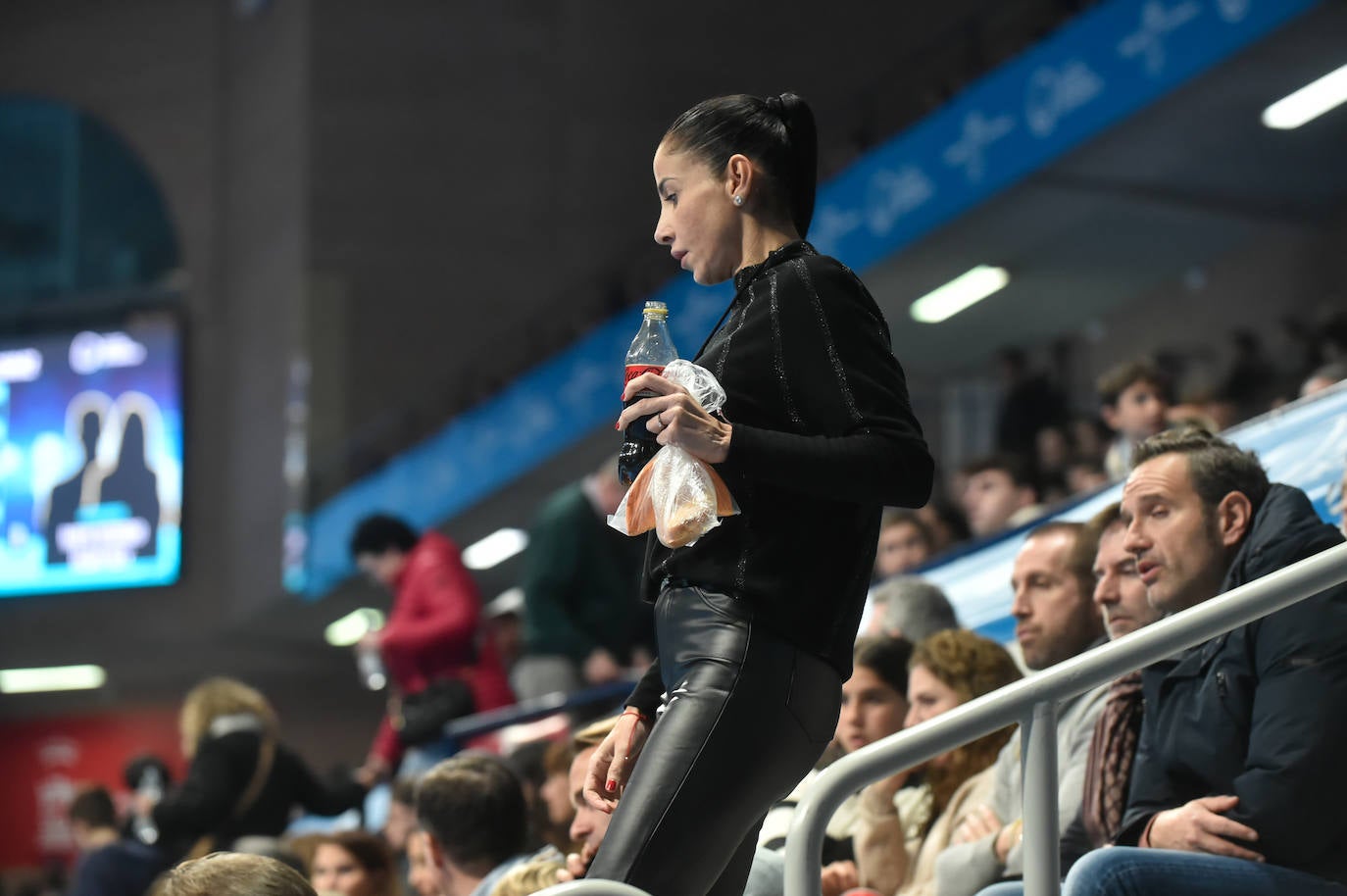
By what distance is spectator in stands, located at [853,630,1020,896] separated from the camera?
3758 mm

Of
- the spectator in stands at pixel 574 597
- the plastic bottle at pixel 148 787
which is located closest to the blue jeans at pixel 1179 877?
the spectator in stands at pixel 574 597

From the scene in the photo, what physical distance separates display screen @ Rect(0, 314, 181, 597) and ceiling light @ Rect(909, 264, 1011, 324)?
8655 millimetres

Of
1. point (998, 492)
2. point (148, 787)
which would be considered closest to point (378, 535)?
point (148, 787)

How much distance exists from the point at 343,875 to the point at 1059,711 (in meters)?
2.41

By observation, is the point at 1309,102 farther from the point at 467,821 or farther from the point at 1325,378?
the point at 467,821

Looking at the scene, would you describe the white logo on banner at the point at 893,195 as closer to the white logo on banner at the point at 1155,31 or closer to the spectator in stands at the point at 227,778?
the white logo on banner at the point at 1155,31

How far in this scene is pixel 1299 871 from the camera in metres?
2.77

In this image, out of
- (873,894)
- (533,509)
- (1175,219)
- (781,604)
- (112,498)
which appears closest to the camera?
(781,604)

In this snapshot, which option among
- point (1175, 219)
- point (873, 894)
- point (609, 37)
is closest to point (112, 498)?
point (609, 37)

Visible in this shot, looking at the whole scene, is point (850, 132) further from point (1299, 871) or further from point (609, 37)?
point (1299, 871)

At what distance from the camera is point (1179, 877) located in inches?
107

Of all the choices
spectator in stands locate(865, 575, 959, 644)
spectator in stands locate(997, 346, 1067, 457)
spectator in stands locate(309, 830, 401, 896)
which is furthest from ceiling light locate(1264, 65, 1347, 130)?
spectator in stands locate(309, 830, 401, 896)

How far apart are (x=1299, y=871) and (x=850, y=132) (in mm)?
10437

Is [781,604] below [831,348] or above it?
below
